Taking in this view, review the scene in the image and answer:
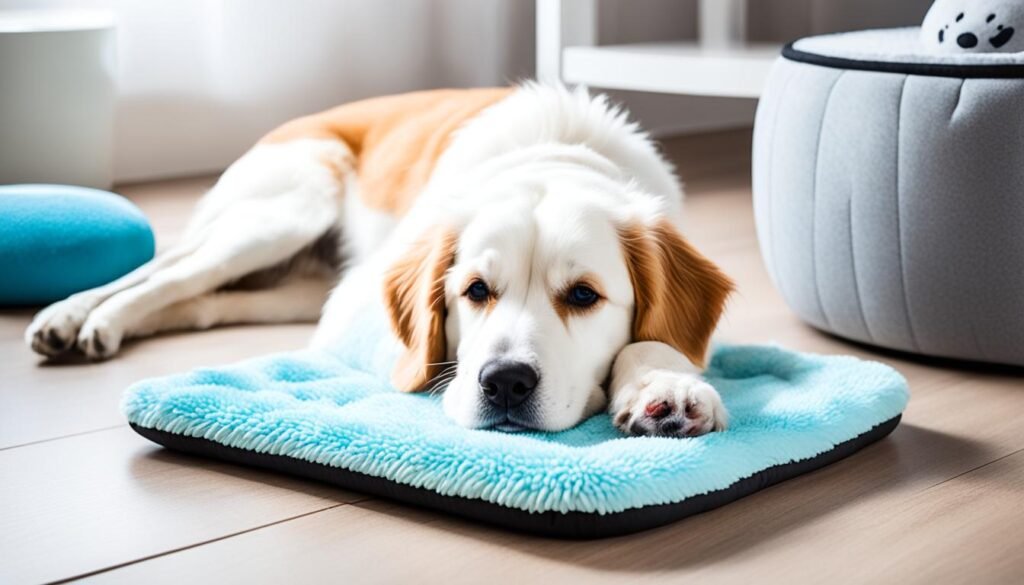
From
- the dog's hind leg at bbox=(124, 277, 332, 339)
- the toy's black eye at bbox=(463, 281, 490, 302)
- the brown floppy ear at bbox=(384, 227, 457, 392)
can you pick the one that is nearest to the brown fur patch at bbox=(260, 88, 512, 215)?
the dog's hind leg at bbox=(124, 277, 332, 339)

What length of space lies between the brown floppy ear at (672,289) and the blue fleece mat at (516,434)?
12cm

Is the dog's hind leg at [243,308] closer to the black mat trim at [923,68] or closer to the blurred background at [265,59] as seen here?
the black mat trim at [923,68]

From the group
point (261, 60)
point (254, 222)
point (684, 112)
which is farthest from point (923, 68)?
point (684, 112)

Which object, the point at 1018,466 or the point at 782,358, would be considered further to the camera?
the point at 782,358

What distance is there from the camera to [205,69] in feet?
13.3

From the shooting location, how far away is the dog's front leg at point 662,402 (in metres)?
1.71

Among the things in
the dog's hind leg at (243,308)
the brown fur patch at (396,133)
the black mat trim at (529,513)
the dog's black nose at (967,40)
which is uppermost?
the dog's black nose at (967,40)

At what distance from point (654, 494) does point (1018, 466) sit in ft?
1.86

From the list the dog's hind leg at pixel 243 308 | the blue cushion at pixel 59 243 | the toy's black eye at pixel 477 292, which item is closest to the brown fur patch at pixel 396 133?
the dog's hind leg at pixel 243 308

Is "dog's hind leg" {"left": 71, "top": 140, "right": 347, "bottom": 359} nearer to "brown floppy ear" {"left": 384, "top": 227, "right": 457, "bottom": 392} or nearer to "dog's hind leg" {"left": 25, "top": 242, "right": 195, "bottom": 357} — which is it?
"dog's hind leg" {"left": 25, "top": 242, "right": 195, "bottom": 357}

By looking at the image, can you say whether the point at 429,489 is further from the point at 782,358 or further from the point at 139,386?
the point at 782,358

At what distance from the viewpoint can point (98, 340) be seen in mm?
2365

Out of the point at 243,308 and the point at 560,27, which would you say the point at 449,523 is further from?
the point at 560,27

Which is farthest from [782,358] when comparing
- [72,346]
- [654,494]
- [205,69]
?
[205,69]
